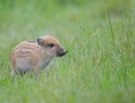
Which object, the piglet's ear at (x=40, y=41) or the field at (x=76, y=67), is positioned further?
the piglet's ear at (x=40, y=41)

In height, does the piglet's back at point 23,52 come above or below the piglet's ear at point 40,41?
below

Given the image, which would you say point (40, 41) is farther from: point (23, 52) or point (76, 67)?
point (76, 67)

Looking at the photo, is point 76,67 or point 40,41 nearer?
point 76,67

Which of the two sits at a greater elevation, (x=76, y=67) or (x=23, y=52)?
(x=23, y=52)

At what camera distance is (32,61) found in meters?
7.96

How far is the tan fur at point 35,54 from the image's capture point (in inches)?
313

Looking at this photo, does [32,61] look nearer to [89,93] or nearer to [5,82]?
[5,82]

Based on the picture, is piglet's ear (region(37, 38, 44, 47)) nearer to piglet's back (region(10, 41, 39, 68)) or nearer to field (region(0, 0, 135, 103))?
piglet's back (region(10, 41, 39, 68))

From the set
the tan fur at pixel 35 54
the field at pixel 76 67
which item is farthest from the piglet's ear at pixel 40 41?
the field at pixel 76 67

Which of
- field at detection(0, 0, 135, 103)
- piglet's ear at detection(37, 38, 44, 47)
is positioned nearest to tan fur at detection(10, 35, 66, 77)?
piglet's ear at detection(37, 38, 44, 47)

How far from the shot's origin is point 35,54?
8023mm

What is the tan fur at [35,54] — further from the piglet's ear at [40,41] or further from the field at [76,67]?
the field at [76,67]

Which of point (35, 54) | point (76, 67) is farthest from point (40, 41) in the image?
point (76, 67)

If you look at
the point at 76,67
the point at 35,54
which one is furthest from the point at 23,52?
the point at 76,67
